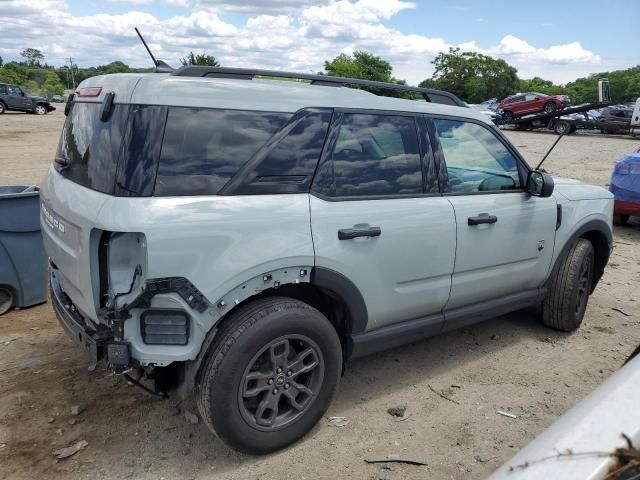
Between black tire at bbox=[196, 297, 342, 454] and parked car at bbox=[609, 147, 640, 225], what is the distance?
6943mm

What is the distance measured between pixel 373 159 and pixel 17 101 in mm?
37045

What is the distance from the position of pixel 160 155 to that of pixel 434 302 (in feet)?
6.34

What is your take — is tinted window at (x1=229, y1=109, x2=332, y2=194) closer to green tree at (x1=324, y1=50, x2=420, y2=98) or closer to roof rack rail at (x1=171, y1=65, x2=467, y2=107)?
roof rack rail at (x1=171, y1=65, x2=467, y2=107)

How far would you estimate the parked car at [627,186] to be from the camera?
8.27 meters

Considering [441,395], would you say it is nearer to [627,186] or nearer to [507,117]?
[627,186]

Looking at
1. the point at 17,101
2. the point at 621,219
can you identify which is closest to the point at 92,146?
the point at 621,219

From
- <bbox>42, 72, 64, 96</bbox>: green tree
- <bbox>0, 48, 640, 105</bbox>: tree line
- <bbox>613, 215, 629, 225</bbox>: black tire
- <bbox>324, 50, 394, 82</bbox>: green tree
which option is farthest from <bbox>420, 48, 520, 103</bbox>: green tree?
<bbox>42, 72, 64, 96</bbox>: green tree

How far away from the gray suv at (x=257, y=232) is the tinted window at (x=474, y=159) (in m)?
0.02

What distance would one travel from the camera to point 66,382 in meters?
3.62

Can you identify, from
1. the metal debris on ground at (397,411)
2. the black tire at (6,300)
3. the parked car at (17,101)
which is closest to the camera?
the metal debris on ground at (397,411)

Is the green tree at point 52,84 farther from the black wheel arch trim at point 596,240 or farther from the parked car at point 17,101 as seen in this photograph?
the black wheel arch trim at point 596,240

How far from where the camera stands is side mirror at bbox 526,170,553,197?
13.0ft

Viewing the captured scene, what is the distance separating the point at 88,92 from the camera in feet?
9.80

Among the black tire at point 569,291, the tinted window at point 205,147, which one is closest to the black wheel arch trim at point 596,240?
the black tire at point 569,291
